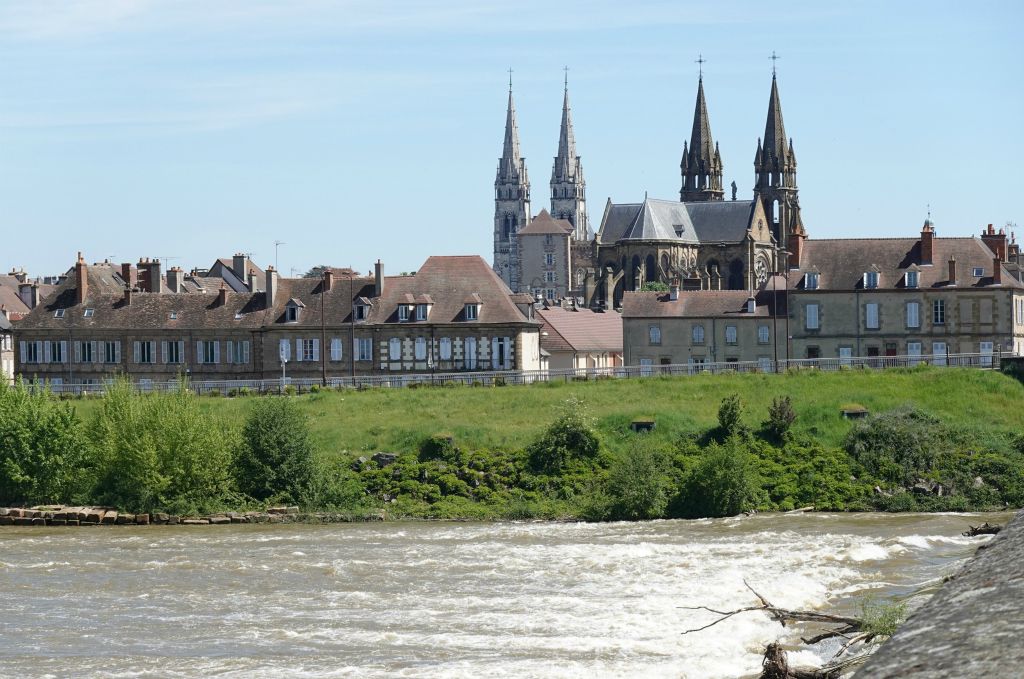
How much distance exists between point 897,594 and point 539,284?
135 meters

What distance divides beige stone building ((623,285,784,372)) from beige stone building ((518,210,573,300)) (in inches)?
3721

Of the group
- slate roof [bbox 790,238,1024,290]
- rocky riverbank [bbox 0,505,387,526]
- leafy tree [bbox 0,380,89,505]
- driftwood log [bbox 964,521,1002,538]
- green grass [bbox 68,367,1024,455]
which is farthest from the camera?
slate roof [bbox 790,238,1024,290]

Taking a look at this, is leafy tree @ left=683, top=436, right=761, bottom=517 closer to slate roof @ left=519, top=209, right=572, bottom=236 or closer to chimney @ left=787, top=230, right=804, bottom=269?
chimney @ left=787, top=230, right=804, bottom=269

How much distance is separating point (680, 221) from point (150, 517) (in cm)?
9669

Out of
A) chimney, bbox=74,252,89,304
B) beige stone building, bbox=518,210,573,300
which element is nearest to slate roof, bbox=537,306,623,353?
chimney, bbox=74,252,89,304

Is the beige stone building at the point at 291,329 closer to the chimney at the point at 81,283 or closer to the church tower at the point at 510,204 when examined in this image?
the chimney at the point at 81,283

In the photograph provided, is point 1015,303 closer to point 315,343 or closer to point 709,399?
point 709,399

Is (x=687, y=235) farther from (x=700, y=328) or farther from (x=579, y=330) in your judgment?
(x=700, y=328)

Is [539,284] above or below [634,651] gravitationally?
above

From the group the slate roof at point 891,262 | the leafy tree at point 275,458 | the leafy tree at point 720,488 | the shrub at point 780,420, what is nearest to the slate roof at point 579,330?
the slate roof at point 891,262

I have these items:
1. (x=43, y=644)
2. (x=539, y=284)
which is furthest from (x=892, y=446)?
(x=539, y=284)

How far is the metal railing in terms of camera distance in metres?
49.4

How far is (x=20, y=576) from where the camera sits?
27.8 m

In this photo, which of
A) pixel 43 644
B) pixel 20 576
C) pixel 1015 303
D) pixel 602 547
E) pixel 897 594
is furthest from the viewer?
pixel 1015 303
